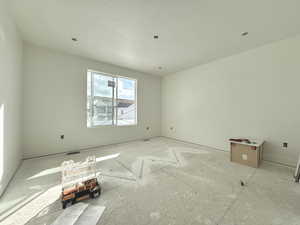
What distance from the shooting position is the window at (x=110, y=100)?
3674 millimetres

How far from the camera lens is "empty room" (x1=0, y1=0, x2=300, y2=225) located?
144 centimetres

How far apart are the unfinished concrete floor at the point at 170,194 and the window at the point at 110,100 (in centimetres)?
165

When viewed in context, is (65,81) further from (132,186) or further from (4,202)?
(132,186)

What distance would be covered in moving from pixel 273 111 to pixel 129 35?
353 centimetres

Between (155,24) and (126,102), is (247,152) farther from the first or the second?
(126,102)

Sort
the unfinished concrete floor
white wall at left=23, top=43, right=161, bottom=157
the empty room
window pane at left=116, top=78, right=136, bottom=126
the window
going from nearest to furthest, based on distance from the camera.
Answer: the unfinished concrete floor, the empty room, white wall at left=23, top=43, right=161, bottom=157, the window, window pane at left=116, top=78, right=136, bottom=126

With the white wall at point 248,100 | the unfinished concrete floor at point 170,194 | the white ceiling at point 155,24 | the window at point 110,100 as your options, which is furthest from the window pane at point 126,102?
the unfinished concrete floor at point 170,194

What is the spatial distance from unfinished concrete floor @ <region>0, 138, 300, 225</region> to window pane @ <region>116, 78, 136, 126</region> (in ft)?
6.61

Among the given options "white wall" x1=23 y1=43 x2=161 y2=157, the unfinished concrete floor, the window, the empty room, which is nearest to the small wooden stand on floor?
the empty room

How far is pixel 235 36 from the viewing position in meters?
2.43

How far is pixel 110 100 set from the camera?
13.3ft

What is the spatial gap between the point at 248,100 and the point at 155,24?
111 inches

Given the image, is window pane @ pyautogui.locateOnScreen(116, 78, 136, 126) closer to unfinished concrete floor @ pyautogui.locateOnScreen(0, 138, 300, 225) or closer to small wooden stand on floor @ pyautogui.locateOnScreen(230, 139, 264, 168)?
unfinished concrete floor @ pyautogui.locateOnScreen(0, 138, 300, 225)

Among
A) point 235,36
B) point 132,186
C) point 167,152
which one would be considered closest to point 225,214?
point 132,186
